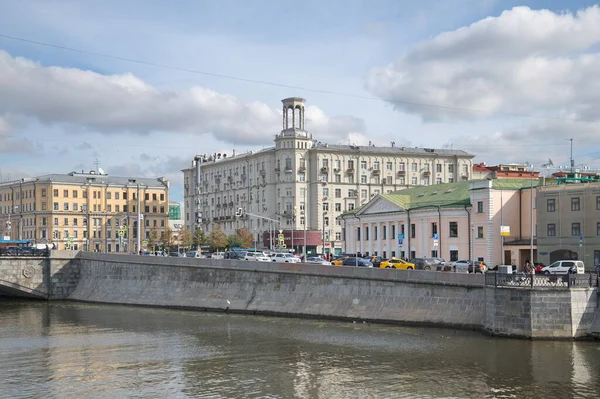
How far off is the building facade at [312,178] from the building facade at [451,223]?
106ft

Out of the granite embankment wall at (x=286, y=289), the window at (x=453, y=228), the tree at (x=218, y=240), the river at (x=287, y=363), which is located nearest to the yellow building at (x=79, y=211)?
the tree at (x=218, y=240)

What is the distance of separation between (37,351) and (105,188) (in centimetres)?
12655

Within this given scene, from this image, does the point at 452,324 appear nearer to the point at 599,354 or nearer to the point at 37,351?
the point at 599,354

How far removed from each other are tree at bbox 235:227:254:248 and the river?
285 ft

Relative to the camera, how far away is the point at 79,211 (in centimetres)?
16862

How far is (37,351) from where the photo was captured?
160 feet

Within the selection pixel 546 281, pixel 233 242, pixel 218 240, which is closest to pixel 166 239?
pixel 218 240

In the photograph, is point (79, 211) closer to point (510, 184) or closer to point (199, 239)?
point (199, 239)

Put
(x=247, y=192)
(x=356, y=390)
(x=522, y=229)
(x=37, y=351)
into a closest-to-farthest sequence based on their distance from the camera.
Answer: (x=356, y=390), (x=37, y=351), (x=522, y=229), (x=247, y=192)

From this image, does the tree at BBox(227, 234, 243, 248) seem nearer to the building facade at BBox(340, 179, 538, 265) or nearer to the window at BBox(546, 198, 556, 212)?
the building facade at BBox(340, 179, 538, 265)

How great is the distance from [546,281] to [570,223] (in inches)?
1307

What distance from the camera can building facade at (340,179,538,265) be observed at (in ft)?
292

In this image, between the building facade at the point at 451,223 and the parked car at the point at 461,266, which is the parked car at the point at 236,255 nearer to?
the building facade at the point at 451,223

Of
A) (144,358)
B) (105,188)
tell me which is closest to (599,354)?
(144,358)
